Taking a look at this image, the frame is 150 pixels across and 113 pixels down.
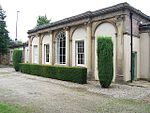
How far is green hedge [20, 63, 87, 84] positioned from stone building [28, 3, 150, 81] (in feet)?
5.77

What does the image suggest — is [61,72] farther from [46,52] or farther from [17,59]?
[17,59]

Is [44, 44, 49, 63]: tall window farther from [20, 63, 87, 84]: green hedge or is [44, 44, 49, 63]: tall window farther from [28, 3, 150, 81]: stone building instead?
[20, 63, 87, 84]: green hedge

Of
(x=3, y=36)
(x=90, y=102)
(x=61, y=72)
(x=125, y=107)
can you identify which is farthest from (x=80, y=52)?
(x=3, y=36)

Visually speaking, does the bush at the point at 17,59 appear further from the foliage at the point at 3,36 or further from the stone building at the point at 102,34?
the foliage at the point at 3,36

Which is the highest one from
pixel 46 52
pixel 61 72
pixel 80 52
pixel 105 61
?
pixel 46 52

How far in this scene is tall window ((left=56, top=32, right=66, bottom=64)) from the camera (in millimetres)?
21938

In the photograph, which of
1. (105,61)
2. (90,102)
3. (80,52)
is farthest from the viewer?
(80,52)

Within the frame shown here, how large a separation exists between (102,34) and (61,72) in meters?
4.55

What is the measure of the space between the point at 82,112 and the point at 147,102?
145 inches

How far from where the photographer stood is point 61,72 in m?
18.5

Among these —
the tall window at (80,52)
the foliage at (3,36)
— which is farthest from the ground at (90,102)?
the foliage at (3,36)

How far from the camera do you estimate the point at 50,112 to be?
8.25 m

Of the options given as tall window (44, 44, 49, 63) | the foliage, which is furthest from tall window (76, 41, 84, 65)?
the foliage

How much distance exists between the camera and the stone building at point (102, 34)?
1605 cm
